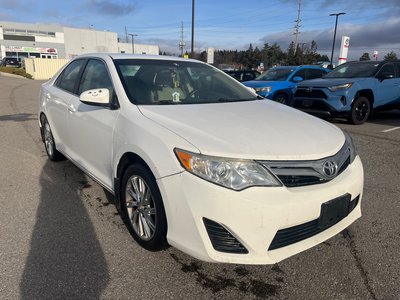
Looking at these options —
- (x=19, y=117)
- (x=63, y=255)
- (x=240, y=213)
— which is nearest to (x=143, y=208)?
(x=63, y=255)

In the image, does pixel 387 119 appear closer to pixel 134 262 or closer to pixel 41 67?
pixel 134 262

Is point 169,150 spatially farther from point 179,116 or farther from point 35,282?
point 35,282

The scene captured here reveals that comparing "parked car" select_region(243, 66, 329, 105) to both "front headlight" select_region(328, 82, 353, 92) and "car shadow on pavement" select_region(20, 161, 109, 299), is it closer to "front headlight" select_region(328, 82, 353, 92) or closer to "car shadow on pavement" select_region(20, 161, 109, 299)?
"front headlight" select_region(328, 82, 353, 92)

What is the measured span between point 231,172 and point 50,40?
85.0 metres

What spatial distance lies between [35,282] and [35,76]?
40995 mm

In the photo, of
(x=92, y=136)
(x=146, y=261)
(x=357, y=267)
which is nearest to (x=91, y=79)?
(x=92, y=136)

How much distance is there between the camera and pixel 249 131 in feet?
8.69

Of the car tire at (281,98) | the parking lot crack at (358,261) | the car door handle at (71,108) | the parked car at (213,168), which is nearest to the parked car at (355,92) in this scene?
the car tire at (281,98)

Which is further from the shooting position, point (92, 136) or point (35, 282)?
point (92, 136)

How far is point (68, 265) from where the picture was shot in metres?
2.68

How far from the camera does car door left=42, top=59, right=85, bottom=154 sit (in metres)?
4.31

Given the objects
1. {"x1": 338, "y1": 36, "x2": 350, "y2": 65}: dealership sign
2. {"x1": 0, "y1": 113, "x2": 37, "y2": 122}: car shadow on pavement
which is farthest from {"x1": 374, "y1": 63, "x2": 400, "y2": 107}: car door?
{"x1": 338, "y1": 36, "x2": 350, "y2": 65}: dealership sign

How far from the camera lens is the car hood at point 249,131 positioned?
93.7 inches

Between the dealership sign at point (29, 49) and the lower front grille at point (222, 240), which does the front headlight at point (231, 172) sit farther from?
the dealership sign at point (29, 49)
